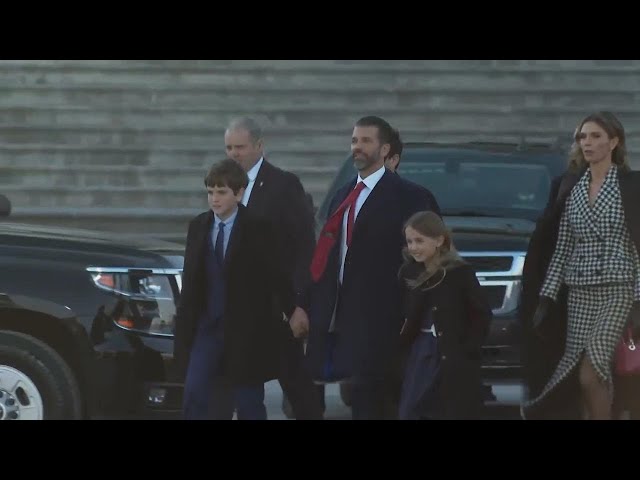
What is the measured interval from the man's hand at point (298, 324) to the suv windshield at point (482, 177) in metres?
2.87

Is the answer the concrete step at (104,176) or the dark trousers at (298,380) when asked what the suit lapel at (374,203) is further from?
the concrete step at (104,176)

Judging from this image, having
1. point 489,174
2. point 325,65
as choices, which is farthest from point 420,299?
point 325,65

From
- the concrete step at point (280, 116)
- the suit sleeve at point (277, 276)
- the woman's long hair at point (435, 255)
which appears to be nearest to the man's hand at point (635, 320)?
the woman's long hair at point (435, 255)

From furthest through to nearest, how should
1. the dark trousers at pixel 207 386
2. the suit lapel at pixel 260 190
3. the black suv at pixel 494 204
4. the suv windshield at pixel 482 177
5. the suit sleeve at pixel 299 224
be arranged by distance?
1. the suv windshield at pixel 482 177
2. the black suv at pixel 494 204
3. the suit lapel at pixel 260 190
4. the suit sleeve at pixel 299 224
5. the dark trousers at pixel 207 386

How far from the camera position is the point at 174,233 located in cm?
1650

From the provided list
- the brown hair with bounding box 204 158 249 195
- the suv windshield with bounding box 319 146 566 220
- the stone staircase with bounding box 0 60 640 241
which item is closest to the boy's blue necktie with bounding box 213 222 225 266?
the brown hair with bounding box 204 158 249 195

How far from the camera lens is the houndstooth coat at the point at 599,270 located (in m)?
7.29

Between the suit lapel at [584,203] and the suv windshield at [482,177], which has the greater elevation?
the suv windshield at [482,177]

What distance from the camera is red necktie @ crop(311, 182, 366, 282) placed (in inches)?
296

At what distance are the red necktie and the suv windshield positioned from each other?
2603 millimetres

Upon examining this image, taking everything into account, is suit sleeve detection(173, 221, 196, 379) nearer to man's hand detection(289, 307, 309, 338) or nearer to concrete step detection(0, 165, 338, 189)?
man's hand detection(289, 307, 309, 338)

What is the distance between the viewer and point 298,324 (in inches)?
290

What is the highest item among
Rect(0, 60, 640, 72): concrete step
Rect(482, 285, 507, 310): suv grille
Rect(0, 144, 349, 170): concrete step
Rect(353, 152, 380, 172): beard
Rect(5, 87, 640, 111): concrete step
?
Rect(0, 60, 640, 72): concrete step

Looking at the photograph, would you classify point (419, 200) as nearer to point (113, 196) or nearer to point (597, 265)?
point (597, 265)
